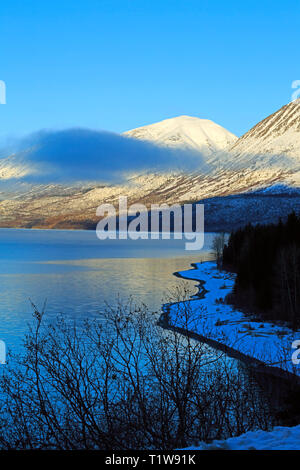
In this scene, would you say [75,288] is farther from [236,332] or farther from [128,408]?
[128,408]

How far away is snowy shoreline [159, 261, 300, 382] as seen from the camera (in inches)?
918

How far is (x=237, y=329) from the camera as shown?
105 feet

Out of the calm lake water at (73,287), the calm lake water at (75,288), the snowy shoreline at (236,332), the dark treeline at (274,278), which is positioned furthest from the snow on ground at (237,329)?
the calm lake water at (73,287)

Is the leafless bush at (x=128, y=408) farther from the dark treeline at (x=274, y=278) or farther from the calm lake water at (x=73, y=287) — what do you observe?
the dark treeline at (x=274, y=278)

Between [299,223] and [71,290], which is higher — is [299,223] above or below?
above

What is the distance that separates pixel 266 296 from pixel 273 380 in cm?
1826

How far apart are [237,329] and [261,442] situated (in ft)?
76.1

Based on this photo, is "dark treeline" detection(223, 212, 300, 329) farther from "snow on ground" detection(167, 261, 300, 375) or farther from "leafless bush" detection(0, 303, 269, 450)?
"leafless bush" detection(0, 303, 269, 450)

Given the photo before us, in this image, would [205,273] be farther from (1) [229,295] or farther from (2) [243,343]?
(2) [243,343]

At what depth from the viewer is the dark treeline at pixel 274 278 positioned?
1451 inches
